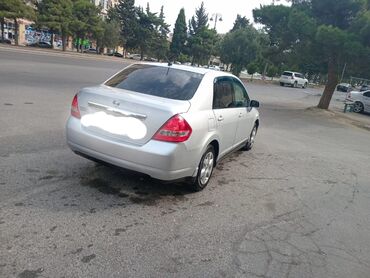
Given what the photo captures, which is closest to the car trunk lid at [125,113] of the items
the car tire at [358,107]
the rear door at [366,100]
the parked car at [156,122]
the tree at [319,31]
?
the parked car at [156,122]

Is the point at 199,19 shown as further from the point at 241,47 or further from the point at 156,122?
the point at 156,122

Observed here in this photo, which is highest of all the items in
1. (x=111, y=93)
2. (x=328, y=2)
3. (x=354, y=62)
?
(x=328, y=2)

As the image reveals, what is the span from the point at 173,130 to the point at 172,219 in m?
0.97

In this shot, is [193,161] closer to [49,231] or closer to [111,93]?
[111,93]

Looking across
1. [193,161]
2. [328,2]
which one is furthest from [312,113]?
[193,161]

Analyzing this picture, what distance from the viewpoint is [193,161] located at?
4.32 meters

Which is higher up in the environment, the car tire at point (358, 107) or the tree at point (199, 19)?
the tree at point (199, 19)

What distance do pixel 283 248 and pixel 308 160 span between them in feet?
14.0

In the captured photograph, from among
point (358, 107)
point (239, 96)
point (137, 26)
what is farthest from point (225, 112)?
point (137, 26)

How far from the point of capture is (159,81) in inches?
187

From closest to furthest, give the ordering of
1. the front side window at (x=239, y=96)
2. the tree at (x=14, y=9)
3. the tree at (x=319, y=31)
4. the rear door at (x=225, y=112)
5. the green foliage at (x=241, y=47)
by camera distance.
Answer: the rear door at (x=225, y=112)
the front side window at (x=239, y=96)
the tree at (x=319, y=31)
the tree at (x=14, y=9)
the green foliage at (x=241, y=47)

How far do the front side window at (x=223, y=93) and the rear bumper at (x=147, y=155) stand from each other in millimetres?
1016

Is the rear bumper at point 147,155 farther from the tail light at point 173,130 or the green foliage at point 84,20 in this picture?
the green foliage at point 84,20

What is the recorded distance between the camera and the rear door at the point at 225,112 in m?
4.93
